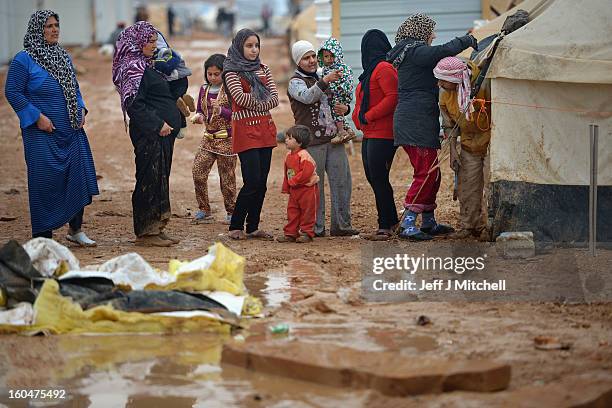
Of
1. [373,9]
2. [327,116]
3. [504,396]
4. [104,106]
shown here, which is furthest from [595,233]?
[104,106]

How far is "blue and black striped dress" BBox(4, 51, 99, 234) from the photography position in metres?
7.93

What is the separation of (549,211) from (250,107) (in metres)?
2.42

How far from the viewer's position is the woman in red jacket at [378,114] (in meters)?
8.48

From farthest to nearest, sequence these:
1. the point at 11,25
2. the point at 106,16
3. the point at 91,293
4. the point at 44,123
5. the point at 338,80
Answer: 1. the point at 106,16
2. the point at 11,25
3. the point at 338,80
4. the point at 44,123
5. the point at 91,293

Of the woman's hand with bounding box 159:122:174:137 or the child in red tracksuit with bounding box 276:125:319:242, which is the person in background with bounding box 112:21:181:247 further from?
the child in red tracksuit with bounding box 276:125:319:242

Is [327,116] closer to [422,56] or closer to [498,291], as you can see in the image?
[422,56]

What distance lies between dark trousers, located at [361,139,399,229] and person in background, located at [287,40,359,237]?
20cm

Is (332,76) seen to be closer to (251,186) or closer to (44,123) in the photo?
(251,186)

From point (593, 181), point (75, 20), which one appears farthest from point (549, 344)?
point (75, 20)

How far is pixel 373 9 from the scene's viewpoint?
13.9 meters

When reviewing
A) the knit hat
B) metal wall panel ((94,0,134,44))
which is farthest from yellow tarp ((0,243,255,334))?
metal wall panel ((94,0,134,44))

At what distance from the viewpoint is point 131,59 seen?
8.10 metres

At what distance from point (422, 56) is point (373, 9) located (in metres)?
5.85

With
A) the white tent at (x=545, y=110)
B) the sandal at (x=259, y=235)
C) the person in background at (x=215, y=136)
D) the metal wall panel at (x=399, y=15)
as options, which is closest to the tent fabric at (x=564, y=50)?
the white tent at (x=545, y=110)
